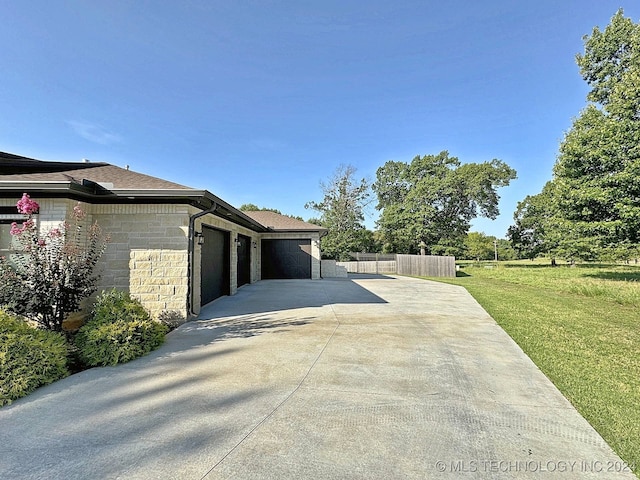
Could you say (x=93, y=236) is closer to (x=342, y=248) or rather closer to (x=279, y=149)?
(x=279, y=149)

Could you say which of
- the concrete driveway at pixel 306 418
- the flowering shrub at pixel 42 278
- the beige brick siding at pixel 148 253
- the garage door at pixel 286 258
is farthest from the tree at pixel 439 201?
the flowering shrub at pixel 42 278

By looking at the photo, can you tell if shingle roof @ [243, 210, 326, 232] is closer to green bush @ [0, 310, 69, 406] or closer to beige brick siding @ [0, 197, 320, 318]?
beige brick siding @ [0, 197, 320, 318]

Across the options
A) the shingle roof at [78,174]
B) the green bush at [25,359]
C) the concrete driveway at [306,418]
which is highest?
the shingle roof at [78,174]

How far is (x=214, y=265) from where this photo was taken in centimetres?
956

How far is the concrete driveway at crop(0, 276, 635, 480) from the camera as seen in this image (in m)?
2.20

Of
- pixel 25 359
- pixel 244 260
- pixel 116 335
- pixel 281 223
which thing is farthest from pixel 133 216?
pixel 281 223

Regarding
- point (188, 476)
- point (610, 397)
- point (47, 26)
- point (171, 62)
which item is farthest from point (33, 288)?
point (171, 62)

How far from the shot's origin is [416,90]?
13.9 metres

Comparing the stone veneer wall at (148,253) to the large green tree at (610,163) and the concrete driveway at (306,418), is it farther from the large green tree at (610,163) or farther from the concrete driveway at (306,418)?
the large green tree at (610,163)

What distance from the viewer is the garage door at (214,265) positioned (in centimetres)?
854

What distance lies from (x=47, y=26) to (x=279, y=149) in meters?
12.8

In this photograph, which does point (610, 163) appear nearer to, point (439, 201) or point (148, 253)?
point (439, 201)

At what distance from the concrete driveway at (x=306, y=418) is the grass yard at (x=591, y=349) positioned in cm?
19

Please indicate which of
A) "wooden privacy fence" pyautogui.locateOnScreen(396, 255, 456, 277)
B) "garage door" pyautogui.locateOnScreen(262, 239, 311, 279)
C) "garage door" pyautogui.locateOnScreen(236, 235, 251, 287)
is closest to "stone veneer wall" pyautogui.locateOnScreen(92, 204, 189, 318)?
"garage door" pyautogui.locateOnScreen(236, 235, 251, 287)
